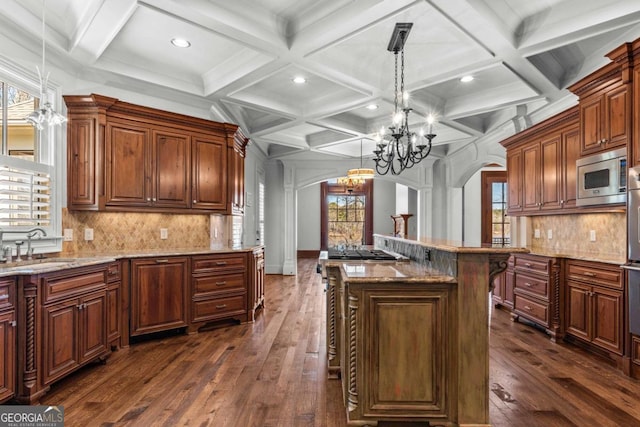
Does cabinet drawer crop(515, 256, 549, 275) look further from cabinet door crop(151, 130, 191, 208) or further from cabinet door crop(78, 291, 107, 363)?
cabinet door crop(78, 291, 107, 363)

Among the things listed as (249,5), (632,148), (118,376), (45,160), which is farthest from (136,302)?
(632,148)

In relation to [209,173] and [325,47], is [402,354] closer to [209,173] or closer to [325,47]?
[325,47]

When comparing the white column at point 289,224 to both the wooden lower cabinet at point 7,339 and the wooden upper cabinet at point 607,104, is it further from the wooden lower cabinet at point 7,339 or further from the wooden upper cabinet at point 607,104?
the wooden lower cabinet at point 7,339

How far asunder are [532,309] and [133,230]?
15.1ft

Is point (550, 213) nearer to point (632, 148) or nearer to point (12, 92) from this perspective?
point (632, 148)

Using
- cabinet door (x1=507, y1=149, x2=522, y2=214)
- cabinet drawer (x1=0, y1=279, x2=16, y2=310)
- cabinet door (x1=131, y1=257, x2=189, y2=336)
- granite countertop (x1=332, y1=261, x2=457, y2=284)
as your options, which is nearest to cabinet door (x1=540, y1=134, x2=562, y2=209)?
cabinet door (x1=507, y1=149, x2=522, y2=214)

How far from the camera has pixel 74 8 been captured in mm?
3084

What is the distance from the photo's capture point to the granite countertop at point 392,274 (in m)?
2.14

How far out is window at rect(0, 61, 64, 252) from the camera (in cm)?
309

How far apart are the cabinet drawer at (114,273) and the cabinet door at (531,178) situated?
4.73m

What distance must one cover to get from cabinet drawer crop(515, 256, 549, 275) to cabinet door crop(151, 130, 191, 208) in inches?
158

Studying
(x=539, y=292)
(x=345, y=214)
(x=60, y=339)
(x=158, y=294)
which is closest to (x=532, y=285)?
(x=539, y=292)

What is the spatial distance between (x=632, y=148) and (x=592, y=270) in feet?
3.78

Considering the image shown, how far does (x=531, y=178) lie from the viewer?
4.79 meters
